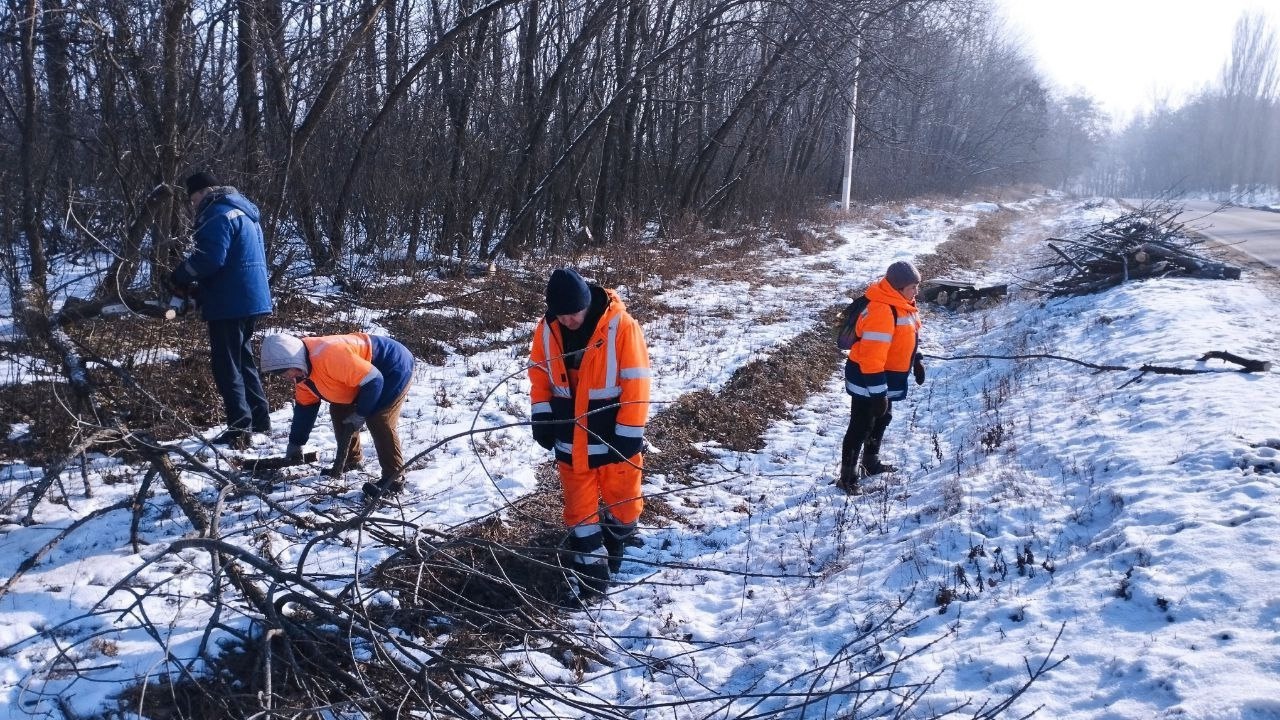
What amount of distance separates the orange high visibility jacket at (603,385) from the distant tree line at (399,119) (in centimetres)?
296

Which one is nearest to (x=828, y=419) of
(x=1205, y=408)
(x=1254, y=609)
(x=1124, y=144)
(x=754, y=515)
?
(x=754, y=515)

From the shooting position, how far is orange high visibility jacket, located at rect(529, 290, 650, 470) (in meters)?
4.32

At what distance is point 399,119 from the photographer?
12.4 metres

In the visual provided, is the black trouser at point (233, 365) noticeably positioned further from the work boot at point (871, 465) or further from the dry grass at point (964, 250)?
the dry grass at point (964, 250)

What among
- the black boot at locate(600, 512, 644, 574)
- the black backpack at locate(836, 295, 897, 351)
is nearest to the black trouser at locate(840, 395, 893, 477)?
the black backpack at locate(836, 295, 897, 351)

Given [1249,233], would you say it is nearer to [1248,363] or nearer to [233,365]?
[1248,363]

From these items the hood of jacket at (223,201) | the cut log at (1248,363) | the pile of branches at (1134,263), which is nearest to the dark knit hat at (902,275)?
the cut log at (1248,363)

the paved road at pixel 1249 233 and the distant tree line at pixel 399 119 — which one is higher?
the distant tree line at pixel 399 119

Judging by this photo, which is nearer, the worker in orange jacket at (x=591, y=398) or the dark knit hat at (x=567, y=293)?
the dark knit hat at (x=567, y=293)

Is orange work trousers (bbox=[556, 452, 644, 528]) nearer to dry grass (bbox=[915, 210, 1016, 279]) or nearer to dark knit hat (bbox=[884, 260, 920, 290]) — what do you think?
dark knit hat (bbox=[884, 260, 920, 290])

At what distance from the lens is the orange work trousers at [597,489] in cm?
447

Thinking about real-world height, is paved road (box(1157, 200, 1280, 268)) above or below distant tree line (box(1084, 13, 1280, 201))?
below

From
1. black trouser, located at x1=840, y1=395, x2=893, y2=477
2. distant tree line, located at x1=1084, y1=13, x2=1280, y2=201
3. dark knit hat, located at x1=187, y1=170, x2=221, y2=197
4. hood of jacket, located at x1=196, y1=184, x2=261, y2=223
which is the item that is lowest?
black trouser, located at x1=840, y1=395, x2=893, y2=477

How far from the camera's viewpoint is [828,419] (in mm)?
8070
